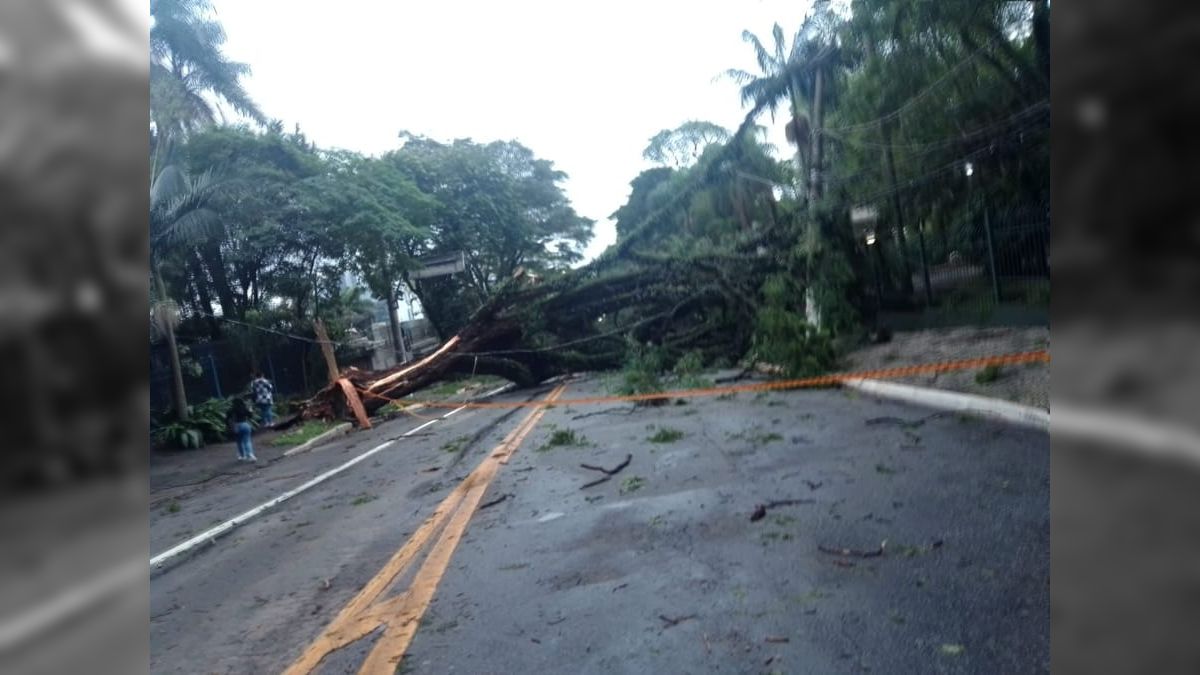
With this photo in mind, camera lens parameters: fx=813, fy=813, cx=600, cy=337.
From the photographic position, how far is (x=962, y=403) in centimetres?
773

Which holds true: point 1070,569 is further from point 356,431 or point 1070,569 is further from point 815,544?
point 356,431

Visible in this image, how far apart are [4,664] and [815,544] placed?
3600mm

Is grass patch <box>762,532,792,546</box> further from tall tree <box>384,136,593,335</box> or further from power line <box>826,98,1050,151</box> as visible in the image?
tall tree <box>384,136,593,335</box>

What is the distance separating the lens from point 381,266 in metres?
19.2

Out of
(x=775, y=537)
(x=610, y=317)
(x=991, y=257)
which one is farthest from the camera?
(x=610, y=317)

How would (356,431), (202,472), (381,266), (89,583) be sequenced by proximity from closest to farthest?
(89,583) < (202,472) < (356,431) < (381,266)

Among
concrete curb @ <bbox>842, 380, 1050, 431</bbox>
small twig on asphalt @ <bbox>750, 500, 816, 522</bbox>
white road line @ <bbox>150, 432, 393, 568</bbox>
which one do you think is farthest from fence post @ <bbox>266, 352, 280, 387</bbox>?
small twig on asphalt @ <bbox>750, 500, 816, 522</bbox>

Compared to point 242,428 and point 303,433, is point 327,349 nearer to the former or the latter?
point 303,433

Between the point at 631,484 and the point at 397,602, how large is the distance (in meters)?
2.66

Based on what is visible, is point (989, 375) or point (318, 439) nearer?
point (989, 375)

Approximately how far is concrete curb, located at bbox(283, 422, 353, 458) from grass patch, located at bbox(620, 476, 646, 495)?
27.9ft

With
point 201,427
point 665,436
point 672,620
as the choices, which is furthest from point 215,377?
point 672,620

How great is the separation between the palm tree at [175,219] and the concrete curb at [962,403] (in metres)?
9.73

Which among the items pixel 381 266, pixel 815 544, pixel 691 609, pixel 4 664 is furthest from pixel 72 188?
pixel 381 266
